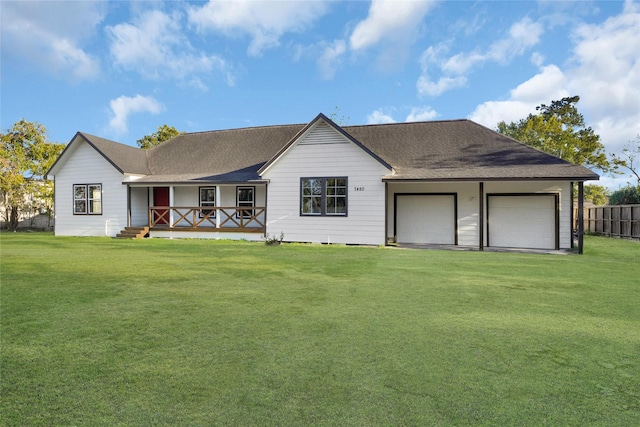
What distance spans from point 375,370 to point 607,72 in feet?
110

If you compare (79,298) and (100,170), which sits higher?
(100,170)

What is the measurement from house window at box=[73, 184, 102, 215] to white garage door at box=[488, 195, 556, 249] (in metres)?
19.6

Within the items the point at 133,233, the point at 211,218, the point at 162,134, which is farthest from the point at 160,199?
the point at 162,134

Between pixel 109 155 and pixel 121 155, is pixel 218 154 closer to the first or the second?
pixel 121 155

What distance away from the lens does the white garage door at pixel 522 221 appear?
14.8 metres

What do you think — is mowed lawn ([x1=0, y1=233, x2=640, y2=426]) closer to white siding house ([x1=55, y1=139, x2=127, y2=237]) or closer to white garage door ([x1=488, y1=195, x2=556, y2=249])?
white garage door ([x1=488, y1=195, x2=556, y2=249])

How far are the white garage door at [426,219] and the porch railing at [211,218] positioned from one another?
643cm

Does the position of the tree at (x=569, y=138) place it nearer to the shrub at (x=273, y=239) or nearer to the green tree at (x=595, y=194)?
the green tree at (x=595, y=194)

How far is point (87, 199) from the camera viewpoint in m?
20.0

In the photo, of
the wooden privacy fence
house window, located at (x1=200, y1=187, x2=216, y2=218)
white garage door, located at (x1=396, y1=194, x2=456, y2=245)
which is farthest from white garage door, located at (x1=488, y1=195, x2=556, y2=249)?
house window, located at (x1=200, y1=187, x2=216, y2=218)

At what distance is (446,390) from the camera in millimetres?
2908

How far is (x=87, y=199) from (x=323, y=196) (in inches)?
529

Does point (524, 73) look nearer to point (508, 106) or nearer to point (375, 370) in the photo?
point (375, 370)

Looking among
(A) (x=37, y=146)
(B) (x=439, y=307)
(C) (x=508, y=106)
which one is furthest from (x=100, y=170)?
(C) (x=508, y=106)
